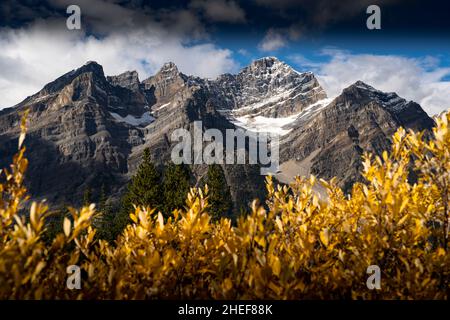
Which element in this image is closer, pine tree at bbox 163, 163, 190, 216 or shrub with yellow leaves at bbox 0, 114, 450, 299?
shrub with yellow leaves at bbox 0, 114, 450, 299

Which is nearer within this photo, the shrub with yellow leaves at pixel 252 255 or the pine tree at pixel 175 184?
the shrub with yellow leaves at pixel 252 255

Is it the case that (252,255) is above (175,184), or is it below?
below

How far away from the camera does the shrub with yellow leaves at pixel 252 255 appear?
112 inches

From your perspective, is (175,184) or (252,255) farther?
(175,184)

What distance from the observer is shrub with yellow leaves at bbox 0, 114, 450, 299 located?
9.37 ft

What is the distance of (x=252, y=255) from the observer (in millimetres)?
3232

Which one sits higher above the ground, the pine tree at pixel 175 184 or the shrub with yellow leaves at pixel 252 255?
the pine tree at pixel 175 184

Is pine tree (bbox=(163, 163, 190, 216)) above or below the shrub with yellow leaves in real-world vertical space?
above
